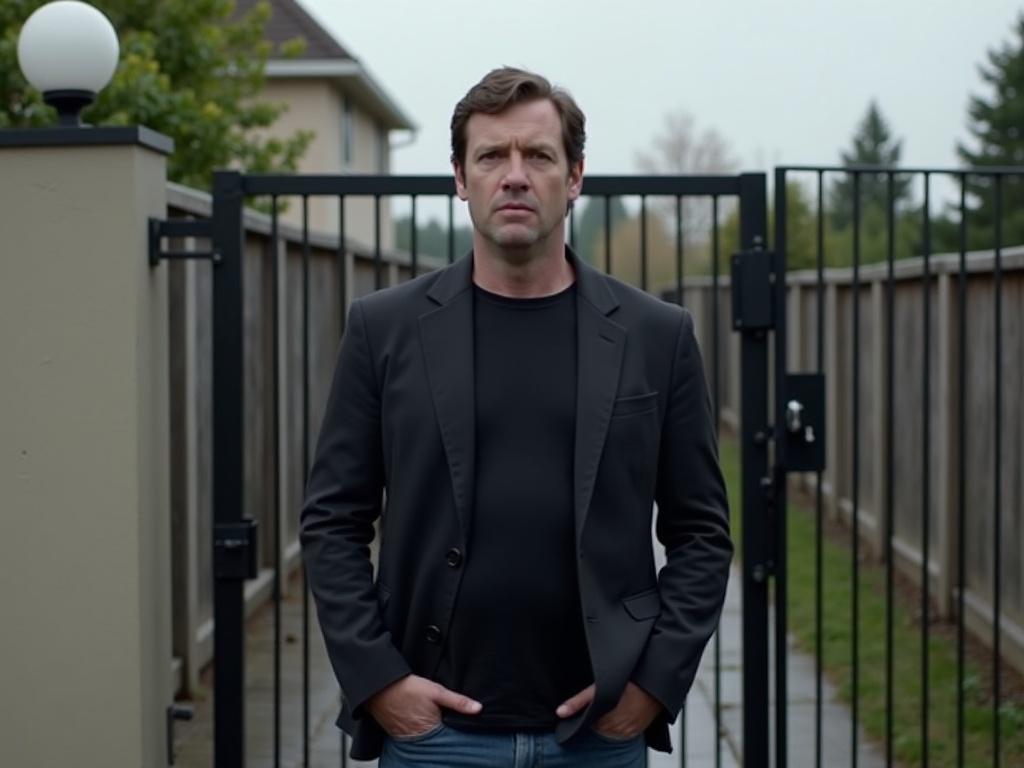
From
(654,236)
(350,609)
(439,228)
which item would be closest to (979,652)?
(350,609)

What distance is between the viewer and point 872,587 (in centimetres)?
1007

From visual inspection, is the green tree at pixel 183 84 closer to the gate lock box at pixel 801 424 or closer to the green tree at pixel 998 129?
the gate lock box at pixel 801 424

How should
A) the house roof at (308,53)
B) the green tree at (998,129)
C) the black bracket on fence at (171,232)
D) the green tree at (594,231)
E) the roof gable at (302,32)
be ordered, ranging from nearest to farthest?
the black bracket on fence at (171,232), the house roof at (308,53), the roof gable at (302,32), the green tree at (998,129), the green tree at (594,231)

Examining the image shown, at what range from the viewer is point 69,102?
186 inches

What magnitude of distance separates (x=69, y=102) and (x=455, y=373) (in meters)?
2.19

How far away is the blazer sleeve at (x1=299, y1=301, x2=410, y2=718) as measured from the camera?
10.0 ft

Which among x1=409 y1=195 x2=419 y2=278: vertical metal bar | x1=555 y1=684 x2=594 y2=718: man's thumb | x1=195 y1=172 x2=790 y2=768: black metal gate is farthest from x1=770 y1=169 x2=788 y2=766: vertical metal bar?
x1=555 y1=684 x2=594 y2=718: man's thumb

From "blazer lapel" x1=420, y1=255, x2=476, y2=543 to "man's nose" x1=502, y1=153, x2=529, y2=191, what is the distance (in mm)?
278

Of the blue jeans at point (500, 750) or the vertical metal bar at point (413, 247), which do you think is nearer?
A: the blue jeans at point (500, 750)

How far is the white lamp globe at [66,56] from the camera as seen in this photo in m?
4.70

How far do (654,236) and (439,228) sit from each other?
18660mm

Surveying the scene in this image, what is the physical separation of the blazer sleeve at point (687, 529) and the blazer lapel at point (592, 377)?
0.17m

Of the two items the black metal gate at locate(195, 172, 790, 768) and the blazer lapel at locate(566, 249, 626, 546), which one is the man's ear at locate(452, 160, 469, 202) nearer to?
the blazer lapel at locate(566, 249, 626, 546)

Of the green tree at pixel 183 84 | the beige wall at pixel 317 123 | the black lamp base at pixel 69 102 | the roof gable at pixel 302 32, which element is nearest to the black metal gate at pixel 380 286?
the black lamp base at pixel 69 102
